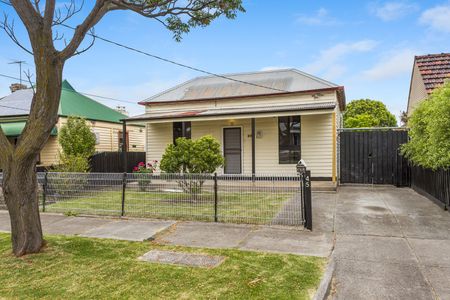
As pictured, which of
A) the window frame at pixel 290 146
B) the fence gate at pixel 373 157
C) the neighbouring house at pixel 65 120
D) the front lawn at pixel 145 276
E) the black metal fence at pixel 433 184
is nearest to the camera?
the front lawn at pixel 145 276

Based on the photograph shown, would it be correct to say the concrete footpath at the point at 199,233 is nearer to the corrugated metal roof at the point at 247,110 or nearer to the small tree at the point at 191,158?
the small tree at the point at 191,158

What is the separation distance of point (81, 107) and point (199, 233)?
1351 centimetres

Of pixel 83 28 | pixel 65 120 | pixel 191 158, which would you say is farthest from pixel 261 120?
pixel 83 28

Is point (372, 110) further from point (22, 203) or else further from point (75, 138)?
point (22, 203)

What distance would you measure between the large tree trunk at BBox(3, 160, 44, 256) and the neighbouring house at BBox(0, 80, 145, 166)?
10783 millimetres

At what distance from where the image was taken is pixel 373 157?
13.1 metres

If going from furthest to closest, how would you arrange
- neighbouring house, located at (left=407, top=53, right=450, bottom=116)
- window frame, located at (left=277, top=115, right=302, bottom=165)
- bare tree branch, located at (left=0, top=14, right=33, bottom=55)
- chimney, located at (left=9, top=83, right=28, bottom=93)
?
chimney, located at (left=9, top=83, right=28, bottom=93), window frame, located at (left=277, top=115, right=302, bottom=165), neighbouring house, located at (left=407, top=53, right=450, bottom=116), bare tree branch, located at (left=0, top=14, right=33, bottom=55)

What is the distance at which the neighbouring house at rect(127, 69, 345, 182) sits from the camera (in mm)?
12977

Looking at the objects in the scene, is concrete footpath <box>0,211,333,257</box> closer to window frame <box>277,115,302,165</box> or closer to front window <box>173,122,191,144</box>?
window frame <box>277,115,302,165</box>

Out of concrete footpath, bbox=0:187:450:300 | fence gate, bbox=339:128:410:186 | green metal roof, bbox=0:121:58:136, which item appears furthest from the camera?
green metal roof, bbox=0:121:58:136

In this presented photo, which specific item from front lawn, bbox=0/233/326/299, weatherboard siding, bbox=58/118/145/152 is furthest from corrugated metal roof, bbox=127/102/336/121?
front lawn, bbox=0/233/326/299

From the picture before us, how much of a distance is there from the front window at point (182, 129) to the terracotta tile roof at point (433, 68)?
933cm

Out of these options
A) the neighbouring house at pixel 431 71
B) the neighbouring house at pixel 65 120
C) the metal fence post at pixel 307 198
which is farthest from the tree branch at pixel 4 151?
the neighbouring house at pixel 431 71

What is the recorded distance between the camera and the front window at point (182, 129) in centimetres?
1512
